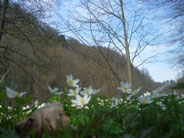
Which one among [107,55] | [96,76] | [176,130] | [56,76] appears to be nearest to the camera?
[176,130]

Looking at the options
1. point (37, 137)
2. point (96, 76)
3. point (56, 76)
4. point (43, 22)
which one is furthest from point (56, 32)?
point (56, 76)

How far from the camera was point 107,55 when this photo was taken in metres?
4.99

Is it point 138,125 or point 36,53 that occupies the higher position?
point 36,53

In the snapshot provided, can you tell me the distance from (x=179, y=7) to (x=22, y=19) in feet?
20.0

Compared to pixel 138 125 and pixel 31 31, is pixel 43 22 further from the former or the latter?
pixel 138 125

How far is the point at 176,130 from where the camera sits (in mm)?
477

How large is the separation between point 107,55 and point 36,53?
12.3 feet

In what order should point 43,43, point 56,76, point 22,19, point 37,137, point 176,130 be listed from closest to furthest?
1. point 176,130
2. point 37,137
3. point 22,19
4. point 43,43
5. point 56,76

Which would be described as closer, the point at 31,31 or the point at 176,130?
the point at 176,130

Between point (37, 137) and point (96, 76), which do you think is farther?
point (96, 76)

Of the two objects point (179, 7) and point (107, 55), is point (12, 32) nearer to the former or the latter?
point (107, 55)

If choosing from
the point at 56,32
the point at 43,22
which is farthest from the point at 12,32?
the point at 56,32

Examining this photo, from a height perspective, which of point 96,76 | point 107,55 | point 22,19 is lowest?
point 96,76

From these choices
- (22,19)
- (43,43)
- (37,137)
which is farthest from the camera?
(43,43)
